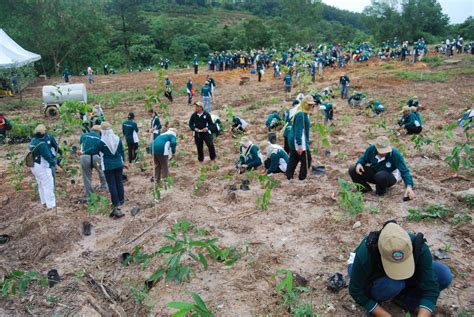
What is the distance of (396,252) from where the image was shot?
2617 mm

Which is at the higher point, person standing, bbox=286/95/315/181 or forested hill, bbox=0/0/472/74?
forested hill, bbox=0/0/472/74

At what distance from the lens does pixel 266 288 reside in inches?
149

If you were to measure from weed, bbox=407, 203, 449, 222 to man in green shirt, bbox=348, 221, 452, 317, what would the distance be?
1.78 meters

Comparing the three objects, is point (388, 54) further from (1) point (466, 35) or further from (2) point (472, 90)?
(1) point (466, 35)

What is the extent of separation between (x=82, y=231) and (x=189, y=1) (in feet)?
224

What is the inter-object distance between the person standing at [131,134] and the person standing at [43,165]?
2063mm

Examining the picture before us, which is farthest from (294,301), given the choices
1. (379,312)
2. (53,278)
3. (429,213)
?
(53,278)

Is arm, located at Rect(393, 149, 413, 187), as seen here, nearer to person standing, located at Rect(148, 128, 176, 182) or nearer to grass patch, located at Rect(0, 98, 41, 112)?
person standing, located at Rect(148, 128, 176, 182)

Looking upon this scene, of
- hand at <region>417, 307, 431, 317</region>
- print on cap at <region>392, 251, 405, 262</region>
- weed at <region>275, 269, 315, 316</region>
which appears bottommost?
weed at <region>275, 269, 315, 316</region>

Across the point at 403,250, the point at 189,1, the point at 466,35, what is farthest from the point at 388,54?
the point at 189,1

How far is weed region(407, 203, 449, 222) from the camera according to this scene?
4887 millimetres

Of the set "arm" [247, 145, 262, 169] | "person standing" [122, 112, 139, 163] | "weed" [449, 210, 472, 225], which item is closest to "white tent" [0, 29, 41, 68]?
"person standing" [122, 112, 139, 163]

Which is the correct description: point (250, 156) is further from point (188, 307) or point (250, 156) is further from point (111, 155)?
point (188, 307)

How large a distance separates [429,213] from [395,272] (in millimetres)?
2596
